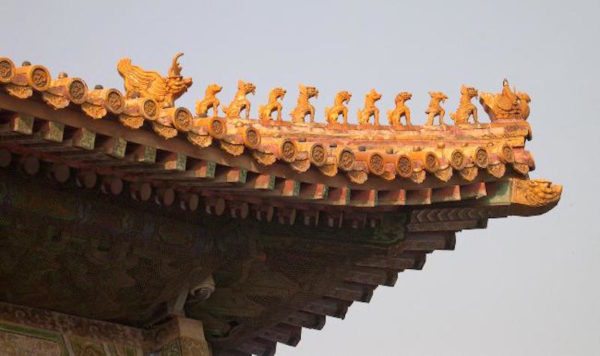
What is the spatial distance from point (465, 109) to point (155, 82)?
3.36m

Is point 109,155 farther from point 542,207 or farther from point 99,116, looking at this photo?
point 542,207

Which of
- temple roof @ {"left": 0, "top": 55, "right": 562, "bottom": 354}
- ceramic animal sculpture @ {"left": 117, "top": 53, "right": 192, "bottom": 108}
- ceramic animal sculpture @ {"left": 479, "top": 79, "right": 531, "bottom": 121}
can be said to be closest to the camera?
temple roof @ {"left": 0, "top": 55, "right": 562, "bottom": 354}

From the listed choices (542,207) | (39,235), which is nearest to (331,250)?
(542,207)

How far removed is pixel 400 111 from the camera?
53.5 ft

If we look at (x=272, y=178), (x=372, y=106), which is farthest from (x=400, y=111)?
(x=272, y=178)

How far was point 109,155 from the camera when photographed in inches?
520

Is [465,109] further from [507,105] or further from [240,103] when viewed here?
[240,103]

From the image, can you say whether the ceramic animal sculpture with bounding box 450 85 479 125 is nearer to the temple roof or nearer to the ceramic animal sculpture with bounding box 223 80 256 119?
the temple roof

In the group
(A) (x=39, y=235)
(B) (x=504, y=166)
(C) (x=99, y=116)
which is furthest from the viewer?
(B) (x=504, y=166)

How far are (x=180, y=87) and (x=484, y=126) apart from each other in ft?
10.6

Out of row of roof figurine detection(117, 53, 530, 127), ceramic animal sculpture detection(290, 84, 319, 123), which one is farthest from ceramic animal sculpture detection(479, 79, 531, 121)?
ceramic animal sculpture detection(290, 84, 319, 123)

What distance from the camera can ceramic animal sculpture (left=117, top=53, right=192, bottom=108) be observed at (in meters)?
14.7

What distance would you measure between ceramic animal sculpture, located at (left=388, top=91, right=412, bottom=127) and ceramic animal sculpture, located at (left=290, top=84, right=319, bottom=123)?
0.81 meters

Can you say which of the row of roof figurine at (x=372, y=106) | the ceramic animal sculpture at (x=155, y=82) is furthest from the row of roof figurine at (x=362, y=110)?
the ceramic animal sculpture at (x=155, y=82)
